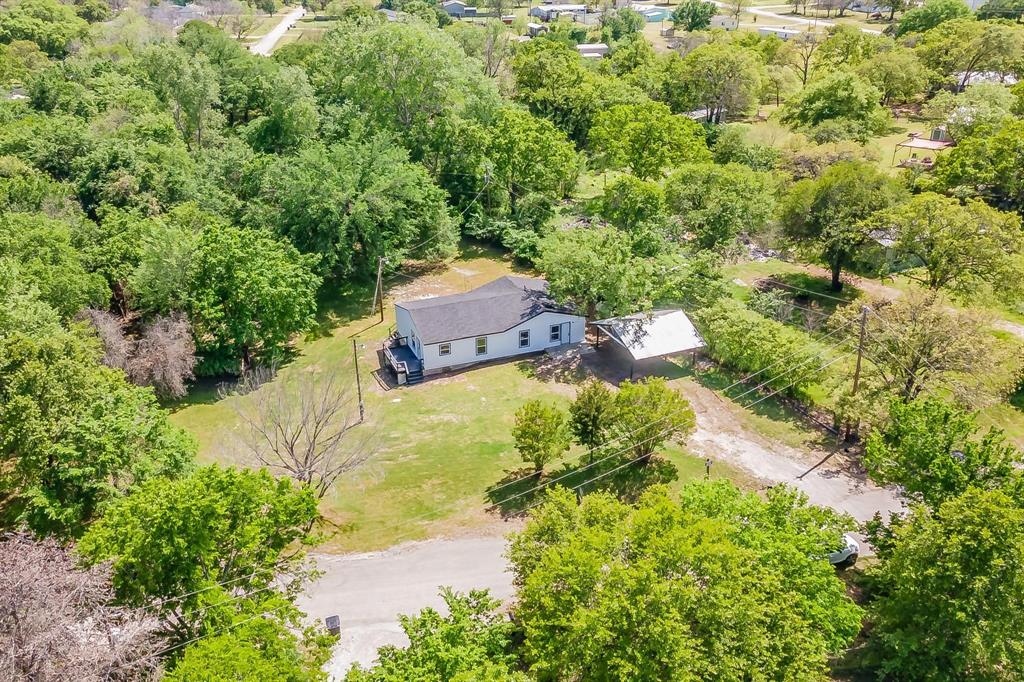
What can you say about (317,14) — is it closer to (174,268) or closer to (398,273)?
(398,273)

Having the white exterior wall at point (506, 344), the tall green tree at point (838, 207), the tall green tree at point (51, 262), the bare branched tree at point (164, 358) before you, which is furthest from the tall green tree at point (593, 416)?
the tall green tree at point (51, 262)

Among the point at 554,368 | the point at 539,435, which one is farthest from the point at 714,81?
the point at 539,435

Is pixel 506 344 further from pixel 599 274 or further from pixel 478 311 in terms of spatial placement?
pixel 599 274

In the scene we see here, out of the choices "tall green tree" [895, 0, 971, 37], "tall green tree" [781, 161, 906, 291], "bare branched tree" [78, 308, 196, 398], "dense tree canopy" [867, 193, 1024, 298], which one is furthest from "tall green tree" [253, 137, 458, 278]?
"tall green tree" [895, 0, 971, 37]

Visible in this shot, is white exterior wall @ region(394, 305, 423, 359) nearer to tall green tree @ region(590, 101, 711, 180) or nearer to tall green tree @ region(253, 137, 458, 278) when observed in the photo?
tall green tree @ region(253, 137, 458, 278)

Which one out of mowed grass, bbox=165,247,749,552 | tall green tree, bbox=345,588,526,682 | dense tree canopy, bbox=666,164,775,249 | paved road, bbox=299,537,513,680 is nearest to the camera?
tall green tree, bbox=345,588,526,682

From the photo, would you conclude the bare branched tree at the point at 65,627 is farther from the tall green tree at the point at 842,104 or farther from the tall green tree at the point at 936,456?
the tall green tree at the point at 842,104

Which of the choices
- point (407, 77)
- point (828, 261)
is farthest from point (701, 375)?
point (407, 77)

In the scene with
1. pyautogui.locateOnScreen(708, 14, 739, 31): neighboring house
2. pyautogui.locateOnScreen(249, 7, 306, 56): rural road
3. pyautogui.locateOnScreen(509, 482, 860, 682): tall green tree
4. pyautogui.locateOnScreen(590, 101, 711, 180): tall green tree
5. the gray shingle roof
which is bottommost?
the gray shingle roof
